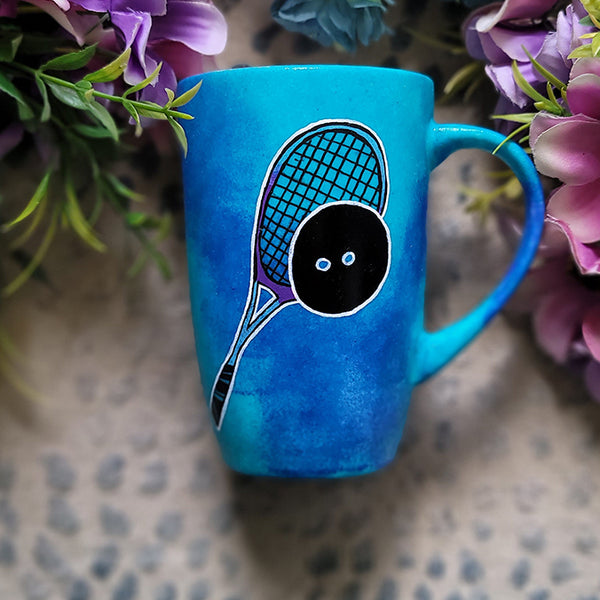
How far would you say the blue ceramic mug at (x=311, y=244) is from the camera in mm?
413

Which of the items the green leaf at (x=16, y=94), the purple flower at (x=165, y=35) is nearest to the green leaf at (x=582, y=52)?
the purple flower at (x=165, y=35)

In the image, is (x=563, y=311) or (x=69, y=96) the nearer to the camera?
(x=69, y=96)

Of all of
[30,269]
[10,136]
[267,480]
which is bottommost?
[267,480]

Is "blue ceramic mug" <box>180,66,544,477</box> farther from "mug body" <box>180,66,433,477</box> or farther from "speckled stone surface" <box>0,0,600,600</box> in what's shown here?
"speckled stone surface" <box>0,0,600,600</box>

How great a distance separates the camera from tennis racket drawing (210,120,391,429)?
41 centimetres

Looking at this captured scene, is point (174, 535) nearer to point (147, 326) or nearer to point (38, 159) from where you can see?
point (147, 326)

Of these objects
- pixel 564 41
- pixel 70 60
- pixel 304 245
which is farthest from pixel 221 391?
pixel 564 41

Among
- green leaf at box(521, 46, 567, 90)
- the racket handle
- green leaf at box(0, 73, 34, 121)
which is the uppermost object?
green leaf at box(521, 46, 567, 90)

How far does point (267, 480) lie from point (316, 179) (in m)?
0.29

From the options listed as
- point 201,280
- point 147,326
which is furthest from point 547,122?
point 147,326

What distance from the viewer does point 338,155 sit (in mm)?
413

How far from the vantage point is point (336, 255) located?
419mm

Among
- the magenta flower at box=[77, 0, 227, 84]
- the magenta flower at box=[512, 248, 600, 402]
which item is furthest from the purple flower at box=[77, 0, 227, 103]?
the magenta flower at box=[512, 248, 600, 402]

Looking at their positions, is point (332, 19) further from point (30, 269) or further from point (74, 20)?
point (30, 269)
